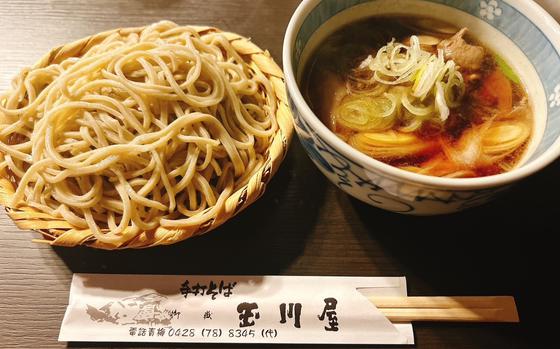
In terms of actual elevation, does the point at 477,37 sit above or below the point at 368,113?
above

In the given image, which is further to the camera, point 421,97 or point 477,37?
point 477,37

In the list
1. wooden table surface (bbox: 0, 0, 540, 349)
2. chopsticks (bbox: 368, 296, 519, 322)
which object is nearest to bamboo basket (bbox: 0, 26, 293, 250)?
wooden table surface (bbox: 0, 0, 540, 349)

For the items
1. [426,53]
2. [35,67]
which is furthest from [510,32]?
[35,67]

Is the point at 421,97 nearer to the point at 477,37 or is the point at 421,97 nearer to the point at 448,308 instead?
the point at 477,37

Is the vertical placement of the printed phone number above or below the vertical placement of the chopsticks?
below

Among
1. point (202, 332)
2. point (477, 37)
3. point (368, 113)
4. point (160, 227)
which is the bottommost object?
point (202, 332)

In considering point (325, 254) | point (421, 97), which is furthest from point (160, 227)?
point (421, 97)

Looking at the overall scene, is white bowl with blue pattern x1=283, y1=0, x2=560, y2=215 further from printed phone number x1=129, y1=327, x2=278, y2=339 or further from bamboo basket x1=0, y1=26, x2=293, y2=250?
printed phone number x1=129, y1=327, x2=278, y2=339

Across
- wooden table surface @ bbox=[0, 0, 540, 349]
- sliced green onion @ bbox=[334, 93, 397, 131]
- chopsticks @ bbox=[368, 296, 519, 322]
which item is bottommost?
chopsticks @ bbox=[368, 296, 519, 322]
